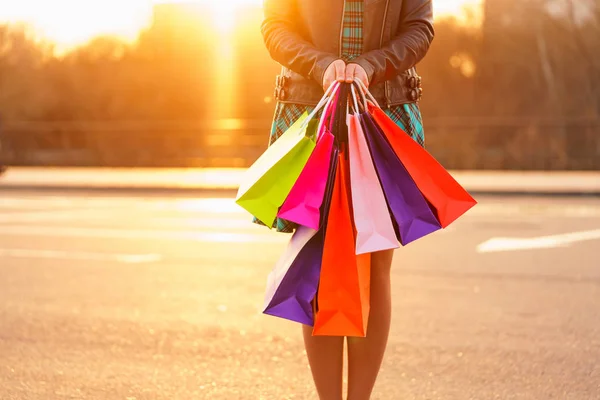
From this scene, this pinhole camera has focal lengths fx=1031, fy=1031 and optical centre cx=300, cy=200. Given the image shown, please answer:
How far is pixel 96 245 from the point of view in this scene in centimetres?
1037

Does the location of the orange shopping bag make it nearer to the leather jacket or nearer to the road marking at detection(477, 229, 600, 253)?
the leather jacket

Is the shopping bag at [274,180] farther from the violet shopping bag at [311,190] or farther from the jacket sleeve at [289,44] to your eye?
the jacket sleeve at [289,44]

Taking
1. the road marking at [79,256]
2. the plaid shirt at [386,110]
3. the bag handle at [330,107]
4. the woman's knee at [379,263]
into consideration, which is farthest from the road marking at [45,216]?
the bag handle at [330,107]

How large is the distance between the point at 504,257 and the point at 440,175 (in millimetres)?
6303

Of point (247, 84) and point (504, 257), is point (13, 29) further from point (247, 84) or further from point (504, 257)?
point (504, 257)

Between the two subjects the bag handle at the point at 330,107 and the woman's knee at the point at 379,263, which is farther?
the woman's knee at the point at 379,263

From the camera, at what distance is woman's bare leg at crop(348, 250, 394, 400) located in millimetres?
3326

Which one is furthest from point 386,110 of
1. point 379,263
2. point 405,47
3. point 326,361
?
point 326,361

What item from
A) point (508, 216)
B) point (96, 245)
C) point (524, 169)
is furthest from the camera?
point (524, 169)

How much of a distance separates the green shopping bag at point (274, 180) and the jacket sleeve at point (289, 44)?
0.25m

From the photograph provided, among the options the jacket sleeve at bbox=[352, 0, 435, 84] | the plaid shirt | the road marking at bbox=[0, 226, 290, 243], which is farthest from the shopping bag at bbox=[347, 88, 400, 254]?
the road marking at bbox=[0, 226, 290, 243]

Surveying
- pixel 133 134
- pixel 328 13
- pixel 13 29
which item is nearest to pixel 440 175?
pixel 328 13

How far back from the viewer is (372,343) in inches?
132

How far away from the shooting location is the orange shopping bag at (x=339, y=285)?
2963mm
